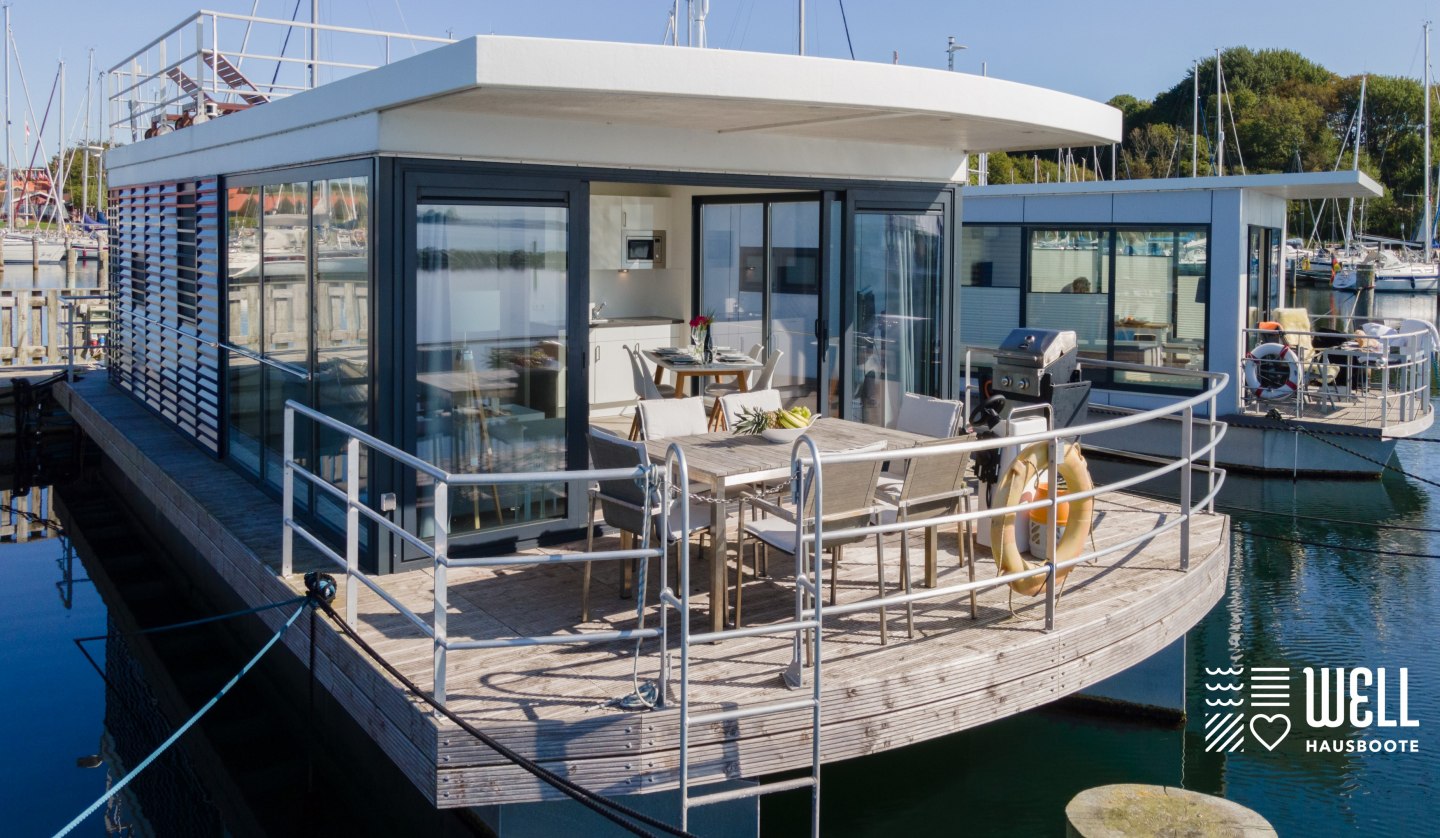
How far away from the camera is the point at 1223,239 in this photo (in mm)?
14977

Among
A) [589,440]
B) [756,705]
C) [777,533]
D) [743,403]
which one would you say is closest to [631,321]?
[743,403]

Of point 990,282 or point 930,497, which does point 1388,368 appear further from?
point 930,497

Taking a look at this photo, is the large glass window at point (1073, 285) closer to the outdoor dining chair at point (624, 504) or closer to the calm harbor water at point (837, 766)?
the calm harbor water at point (837, 766)

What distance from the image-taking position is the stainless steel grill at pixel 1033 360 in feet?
40.9

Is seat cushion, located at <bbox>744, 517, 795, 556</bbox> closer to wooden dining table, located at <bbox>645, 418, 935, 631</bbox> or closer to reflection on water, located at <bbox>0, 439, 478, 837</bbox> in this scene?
wooden dining table, located at <bbox>645, 418, 935, 631</bbox>

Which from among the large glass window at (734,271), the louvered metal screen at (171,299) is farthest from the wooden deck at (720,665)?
the large glass window at (734,271)

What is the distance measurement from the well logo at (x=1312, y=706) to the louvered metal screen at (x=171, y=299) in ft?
24.4

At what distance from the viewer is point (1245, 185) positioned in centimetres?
1481

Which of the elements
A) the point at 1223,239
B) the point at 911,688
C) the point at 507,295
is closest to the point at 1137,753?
the point at 911,688

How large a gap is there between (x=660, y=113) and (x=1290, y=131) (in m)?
61.3

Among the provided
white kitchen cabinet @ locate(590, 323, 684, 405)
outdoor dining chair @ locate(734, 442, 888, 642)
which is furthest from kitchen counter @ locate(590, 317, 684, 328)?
outdoor dining chair @ locate(734, 442, 888, 642)

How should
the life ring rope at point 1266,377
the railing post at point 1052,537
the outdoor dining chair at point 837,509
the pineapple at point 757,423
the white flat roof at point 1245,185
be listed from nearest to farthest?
the outdoor dining chair at point 837,509 → the railing post at point 1052,537 → the pineapple at point 757,423 → the life ring rope at point 1266,377 → the white flat roof at point 1245,185

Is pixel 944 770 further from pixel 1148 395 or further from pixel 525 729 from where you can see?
pixel 1148 395

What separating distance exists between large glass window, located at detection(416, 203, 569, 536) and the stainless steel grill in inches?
228
